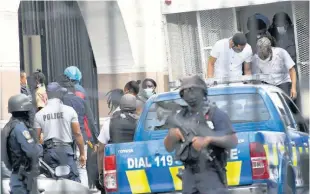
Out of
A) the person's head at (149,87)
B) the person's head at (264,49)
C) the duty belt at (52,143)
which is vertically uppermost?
the person's head at (264,49)

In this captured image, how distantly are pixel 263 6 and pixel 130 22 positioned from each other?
1215 mm

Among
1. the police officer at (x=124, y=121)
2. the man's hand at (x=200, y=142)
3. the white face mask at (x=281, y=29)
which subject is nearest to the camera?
the man's hand at (x=200, y=142)

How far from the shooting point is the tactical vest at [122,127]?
286 inches

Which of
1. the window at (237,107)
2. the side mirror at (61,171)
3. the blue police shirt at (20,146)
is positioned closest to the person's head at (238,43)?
the window at (237,107)

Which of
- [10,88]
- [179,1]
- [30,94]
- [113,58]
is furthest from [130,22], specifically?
[179,1]

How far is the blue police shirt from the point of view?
639cm

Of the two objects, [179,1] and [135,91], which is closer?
[135,91]

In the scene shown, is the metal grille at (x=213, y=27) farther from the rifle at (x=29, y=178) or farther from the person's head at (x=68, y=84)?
the rifle at (x=29, y=178)

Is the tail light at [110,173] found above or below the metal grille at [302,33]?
below

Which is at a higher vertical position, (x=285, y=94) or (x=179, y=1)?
(x=179, y=1)

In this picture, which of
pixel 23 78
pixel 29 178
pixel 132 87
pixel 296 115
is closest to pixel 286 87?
pixel 296 115

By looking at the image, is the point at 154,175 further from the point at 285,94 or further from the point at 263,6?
the point at 263,6

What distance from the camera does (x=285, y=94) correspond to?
7188 mm

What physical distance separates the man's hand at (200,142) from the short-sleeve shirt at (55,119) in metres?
2.16
